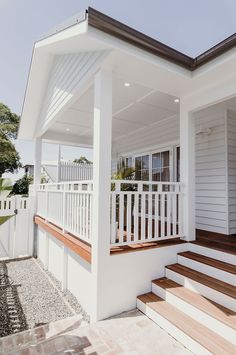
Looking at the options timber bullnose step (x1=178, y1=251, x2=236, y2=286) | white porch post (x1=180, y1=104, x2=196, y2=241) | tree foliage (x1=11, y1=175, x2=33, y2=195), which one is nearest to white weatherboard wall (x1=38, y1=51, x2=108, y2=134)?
white porch post (x1=180, y1=104, x2=196, y2=241)

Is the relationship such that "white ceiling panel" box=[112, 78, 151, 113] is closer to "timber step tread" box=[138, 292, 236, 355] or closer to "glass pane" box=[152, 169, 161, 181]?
"glass pane" box=[152, 169, 161, 181]

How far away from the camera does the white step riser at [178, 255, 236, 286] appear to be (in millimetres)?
2805

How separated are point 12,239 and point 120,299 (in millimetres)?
4844

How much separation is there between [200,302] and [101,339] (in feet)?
4.18

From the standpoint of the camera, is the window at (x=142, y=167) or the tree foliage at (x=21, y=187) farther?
the tree foliage at (x=21, y=187)

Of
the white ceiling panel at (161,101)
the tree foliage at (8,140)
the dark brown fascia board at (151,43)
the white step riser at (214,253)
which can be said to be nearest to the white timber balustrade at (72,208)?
the white step riser at (214,253)

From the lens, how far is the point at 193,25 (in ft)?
17.7

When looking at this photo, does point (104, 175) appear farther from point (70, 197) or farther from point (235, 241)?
point (235, 241)

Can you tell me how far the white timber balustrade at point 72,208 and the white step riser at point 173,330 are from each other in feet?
3.98

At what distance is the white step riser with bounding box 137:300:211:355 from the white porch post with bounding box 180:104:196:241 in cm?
145

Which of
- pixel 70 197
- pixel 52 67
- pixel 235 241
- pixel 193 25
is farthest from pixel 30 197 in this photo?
pixel 193 25

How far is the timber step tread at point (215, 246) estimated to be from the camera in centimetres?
327

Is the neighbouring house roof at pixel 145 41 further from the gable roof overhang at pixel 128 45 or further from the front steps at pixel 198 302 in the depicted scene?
the front steps at pixel 198 302

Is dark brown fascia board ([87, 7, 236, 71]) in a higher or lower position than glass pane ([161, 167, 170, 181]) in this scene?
higher
